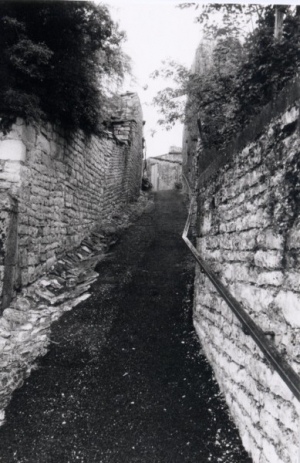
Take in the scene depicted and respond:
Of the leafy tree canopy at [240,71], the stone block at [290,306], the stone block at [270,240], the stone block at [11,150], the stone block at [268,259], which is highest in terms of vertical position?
the leafy tree canopy at [240,71]

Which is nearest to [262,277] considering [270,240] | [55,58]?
[270,240]

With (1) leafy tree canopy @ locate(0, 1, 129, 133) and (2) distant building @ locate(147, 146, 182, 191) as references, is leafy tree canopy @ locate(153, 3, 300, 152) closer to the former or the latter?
(1) leafy tree canopy @ locate(0, 1, 129, 133)

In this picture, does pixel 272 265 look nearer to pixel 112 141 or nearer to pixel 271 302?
pixel 271 302

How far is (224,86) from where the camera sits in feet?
17.7

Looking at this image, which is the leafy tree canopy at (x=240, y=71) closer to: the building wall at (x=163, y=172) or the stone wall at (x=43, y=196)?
the stone wall at (x=43, y=196)

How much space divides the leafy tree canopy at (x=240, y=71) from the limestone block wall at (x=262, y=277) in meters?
1.16

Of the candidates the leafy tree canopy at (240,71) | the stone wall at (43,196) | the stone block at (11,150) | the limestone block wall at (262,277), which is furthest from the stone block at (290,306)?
the stone block at (11,150)

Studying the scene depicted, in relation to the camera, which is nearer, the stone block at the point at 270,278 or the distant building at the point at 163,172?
the stone block at the point at 270,278

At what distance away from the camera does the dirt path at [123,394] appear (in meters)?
2.30

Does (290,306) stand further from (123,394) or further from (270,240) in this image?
(123,394)

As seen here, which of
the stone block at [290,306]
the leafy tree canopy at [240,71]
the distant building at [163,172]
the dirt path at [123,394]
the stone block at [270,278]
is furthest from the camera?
the distant building at [163,172]

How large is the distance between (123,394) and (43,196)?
10.3 ft

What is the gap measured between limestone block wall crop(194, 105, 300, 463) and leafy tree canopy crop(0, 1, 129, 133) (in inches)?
112

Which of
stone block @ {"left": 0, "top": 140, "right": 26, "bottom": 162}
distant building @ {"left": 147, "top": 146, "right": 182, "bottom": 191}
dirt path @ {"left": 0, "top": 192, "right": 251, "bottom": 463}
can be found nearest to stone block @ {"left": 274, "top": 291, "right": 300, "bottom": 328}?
dirt path @ {"left": 0, "top": 192, "right": 251, "bottom": 463}
